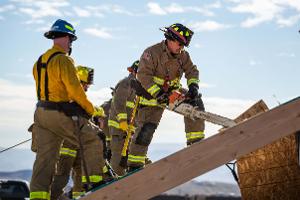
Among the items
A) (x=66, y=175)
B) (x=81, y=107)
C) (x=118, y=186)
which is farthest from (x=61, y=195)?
(x=118, y=186)

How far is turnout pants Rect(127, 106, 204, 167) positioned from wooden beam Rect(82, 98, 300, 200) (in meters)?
2.50

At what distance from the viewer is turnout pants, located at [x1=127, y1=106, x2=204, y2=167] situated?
7426mm

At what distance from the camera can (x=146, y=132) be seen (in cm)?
748

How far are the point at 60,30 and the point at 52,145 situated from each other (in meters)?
1.24

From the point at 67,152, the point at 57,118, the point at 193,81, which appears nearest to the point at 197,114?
the point at 193,81

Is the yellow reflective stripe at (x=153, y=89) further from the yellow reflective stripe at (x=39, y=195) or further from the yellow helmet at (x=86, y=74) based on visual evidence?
the yellow reflective stripe at (x=39, y=195)

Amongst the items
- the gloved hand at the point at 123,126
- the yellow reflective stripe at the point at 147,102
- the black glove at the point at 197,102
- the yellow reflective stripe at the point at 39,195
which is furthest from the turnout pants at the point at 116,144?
the yellow reflective stripe at the point at 39,195

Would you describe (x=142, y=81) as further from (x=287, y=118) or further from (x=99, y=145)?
(x=287, y=118)

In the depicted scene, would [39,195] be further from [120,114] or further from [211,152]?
[120,114]

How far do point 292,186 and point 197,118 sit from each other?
1664mm

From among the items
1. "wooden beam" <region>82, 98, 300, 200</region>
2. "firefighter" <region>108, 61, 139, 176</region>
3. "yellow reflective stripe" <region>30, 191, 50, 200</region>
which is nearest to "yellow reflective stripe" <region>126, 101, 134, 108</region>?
"firefighter" <region>108, 61, 139, 176</region>

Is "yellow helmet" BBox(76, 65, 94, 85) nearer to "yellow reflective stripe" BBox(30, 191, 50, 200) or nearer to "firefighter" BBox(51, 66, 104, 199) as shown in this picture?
"firefighter" BBox(51, 66, 104, 199)

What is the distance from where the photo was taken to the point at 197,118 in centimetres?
756

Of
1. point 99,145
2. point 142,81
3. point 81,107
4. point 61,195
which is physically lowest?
point 61,195
